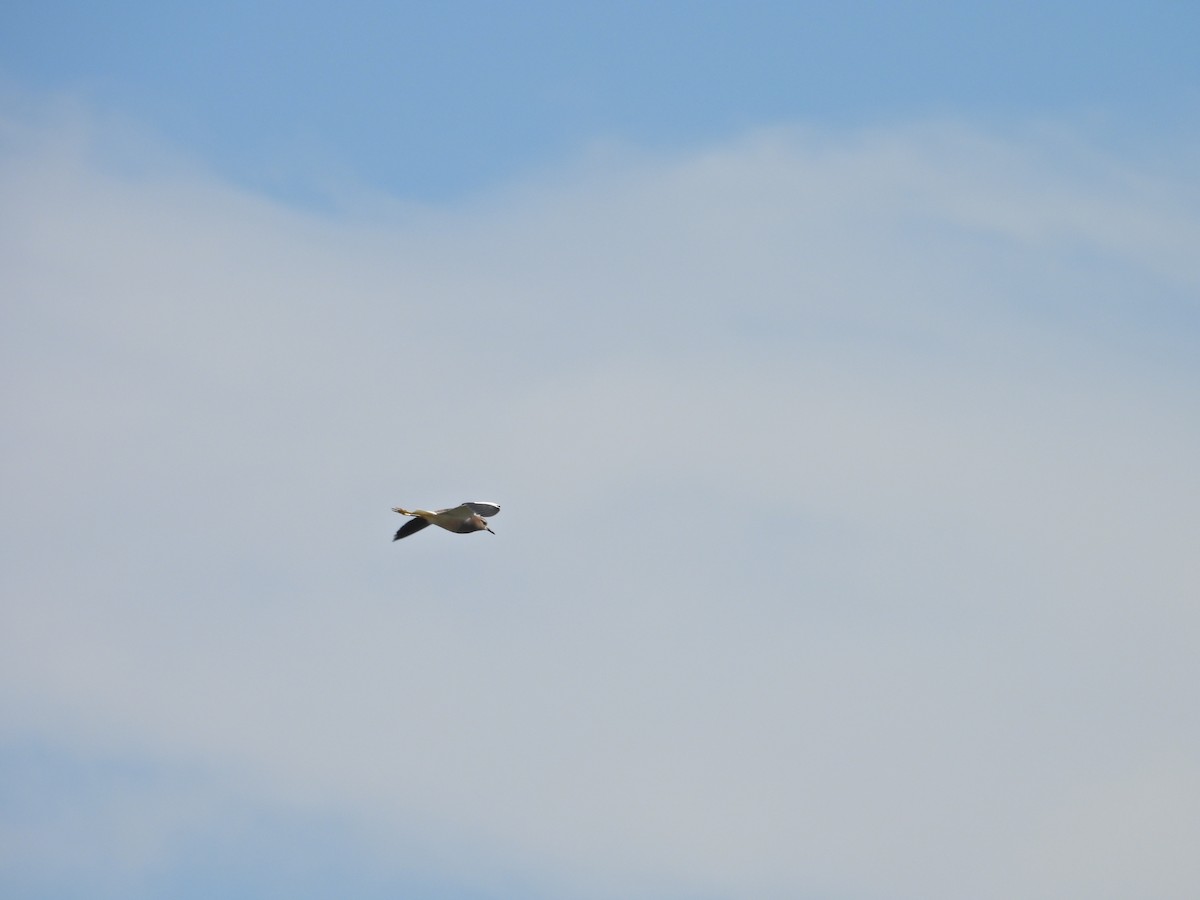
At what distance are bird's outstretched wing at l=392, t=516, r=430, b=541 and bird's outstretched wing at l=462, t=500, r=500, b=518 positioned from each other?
223 centimetres

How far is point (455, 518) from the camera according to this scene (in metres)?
Answer: 76.7

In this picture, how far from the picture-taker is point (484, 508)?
75875mm

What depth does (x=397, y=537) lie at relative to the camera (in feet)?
252

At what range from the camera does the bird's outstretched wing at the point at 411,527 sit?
253ft

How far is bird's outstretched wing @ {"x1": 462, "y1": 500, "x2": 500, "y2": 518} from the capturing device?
249 ft

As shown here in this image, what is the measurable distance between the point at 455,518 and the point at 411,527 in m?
1.73

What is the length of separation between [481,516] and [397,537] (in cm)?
307

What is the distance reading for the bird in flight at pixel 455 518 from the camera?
250ft

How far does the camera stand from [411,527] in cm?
7731

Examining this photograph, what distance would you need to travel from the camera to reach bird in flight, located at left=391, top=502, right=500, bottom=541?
76.1 meters

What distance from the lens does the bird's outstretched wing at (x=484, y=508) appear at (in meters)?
75.8

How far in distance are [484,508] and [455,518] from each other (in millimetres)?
1378
